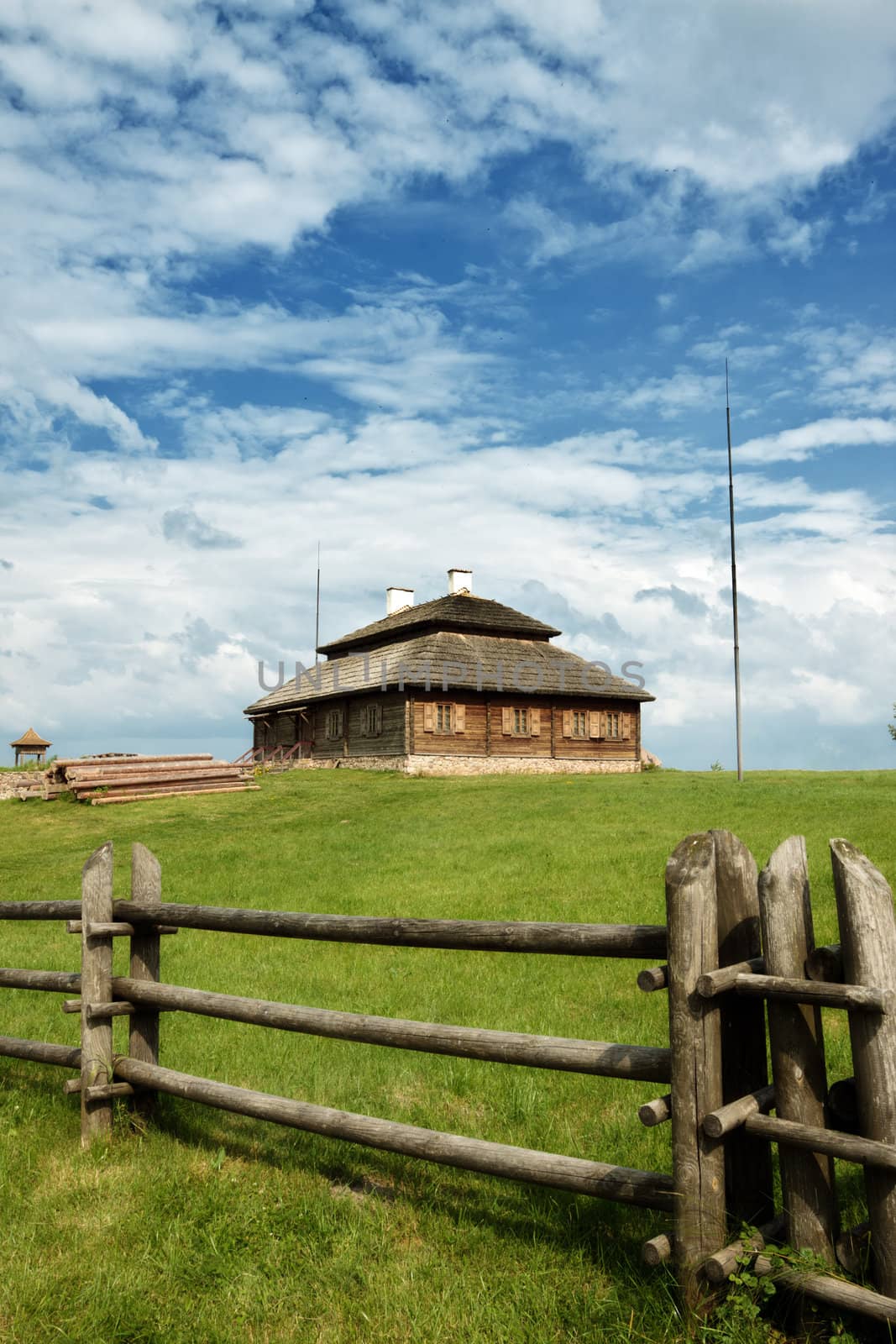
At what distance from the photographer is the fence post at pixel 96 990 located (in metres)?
5.67

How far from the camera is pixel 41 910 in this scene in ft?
21.1

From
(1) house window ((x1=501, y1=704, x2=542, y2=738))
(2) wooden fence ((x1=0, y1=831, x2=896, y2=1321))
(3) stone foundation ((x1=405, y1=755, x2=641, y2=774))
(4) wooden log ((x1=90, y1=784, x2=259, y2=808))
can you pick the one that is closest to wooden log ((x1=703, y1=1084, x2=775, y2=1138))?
(2) wooden fence ((x1=0, y1=831, x2=896, y2=1321))

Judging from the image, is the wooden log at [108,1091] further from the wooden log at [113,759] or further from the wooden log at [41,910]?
the wooden log at [113,759]

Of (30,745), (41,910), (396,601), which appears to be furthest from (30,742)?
(41,910)

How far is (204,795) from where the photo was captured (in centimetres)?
2802

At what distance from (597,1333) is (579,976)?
231 inches

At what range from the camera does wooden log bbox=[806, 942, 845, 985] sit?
3.43 meters

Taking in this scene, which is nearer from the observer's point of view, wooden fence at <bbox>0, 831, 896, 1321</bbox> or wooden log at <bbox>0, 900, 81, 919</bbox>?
wooden fence at <bbox>0, 831, 896, 1321</bbox>

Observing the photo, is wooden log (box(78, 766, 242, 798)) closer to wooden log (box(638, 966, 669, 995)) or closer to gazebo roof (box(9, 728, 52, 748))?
wooden log (box(638, 966, 669, 995))

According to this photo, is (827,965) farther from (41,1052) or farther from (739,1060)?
(41,1052)

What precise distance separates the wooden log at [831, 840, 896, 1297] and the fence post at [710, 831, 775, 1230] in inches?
16.8

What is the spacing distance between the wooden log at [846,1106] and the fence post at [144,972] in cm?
395

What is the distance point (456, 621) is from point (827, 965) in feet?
123

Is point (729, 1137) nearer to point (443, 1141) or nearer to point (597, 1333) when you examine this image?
point (597, 1333)
